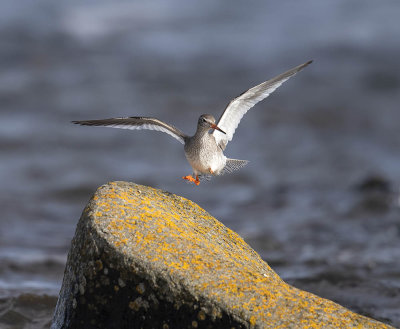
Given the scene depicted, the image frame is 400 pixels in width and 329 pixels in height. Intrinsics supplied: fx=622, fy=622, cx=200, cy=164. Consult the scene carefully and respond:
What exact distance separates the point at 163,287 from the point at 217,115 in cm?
1194

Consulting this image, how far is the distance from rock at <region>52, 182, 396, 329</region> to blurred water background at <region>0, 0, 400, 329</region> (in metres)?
2.39

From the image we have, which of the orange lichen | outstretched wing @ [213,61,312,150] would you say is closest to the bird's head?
outstretched wing @ [213,61,312,150]

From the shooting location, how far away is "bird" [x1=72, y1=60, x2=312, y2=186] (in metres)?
6.64

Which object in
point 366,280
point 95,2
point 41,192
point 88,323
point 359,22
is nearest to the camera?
point 88,323

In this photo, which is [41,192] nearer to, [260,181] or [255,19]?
[260,181]

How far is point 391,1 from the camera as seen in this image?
22.4 meters

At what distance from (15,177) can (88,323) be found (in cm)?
917

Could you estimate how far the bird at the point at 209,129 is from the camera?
6.64 meters

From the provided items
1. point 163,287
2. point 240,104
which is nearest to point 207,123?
point 240,104

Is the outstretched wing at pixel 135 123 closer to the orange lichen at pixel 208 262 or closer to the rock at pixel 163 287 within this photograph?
the orange lichen at pixel 208 262

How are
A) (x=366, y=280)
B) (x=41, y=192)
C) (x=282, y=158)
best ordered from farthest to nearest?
(x=282, y=158)
(x=41, y=192)
(x=366, y=280)

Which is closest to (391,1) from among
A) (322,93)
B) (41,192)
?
(322,93)

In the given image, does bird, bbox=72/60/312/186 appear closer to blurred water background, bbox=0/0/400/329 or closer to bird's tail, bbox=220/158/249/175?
bird's tail, bbox=220/158/249/175

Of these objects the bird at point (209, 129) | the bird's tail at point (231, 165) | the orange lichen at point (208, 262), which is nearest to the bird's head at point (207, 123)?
the bird at point (209, 129)
